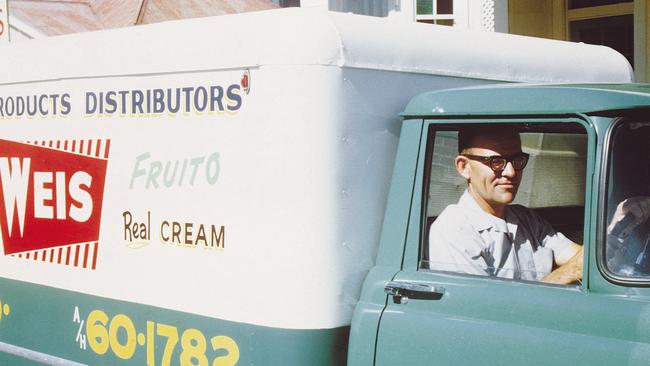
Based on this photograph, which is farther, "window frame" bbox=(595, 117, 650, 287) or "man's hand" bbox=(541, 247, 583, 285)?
"man's hand" bbox=(541, 247, 583, 285)

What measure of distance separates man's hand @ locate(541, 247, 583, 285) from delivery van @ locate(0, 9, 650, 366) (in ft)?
0.39

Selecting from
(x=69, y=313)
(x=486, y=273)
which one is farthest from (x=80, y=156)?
(x=486, y=273)

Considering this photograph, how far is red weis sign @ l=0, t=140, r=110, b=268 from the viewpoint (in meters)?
4.09

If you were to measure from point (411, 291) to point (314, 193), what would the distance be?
0.45m

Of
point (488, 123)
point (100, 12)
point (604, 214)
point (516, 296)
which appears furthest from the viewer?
point (100, 12)

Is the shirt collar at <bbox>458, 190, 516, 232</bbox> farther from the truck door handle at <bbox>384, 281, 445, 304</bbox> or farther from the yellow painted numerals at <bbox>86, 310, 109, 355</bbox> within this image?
the yellow painted numerals at <bbox>86, 310, 109, 355</bbox>

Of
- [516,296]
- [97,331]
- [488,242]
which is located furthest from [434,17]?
[516,296]

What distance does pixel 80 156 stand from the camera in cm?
415

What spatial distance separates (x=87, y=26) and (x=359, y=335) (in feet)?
29.4

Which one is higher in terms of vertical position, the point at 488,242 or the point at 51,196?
the point at 51,196

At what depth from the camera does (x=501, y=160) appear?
10.7 feet

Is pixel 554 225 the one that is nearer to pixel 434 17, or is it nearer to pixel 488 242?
pixel 488 242

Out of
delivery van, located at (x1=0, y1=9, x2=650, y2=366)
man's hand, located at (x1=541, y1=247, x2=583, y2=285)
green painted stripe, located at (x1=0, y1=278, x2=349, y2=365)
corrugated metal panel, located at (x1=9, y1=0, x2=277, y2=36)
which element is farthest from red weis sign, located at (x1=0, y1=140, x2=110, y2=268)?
corrugated metal panel, located at (x1=9, y1=0, x2=277, y2=36)

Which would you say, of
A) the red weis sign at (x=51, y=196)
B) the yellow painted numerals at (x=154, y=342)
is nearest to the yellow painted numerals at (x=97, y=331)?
the yellow painted numerals at (x=154, y=342)
